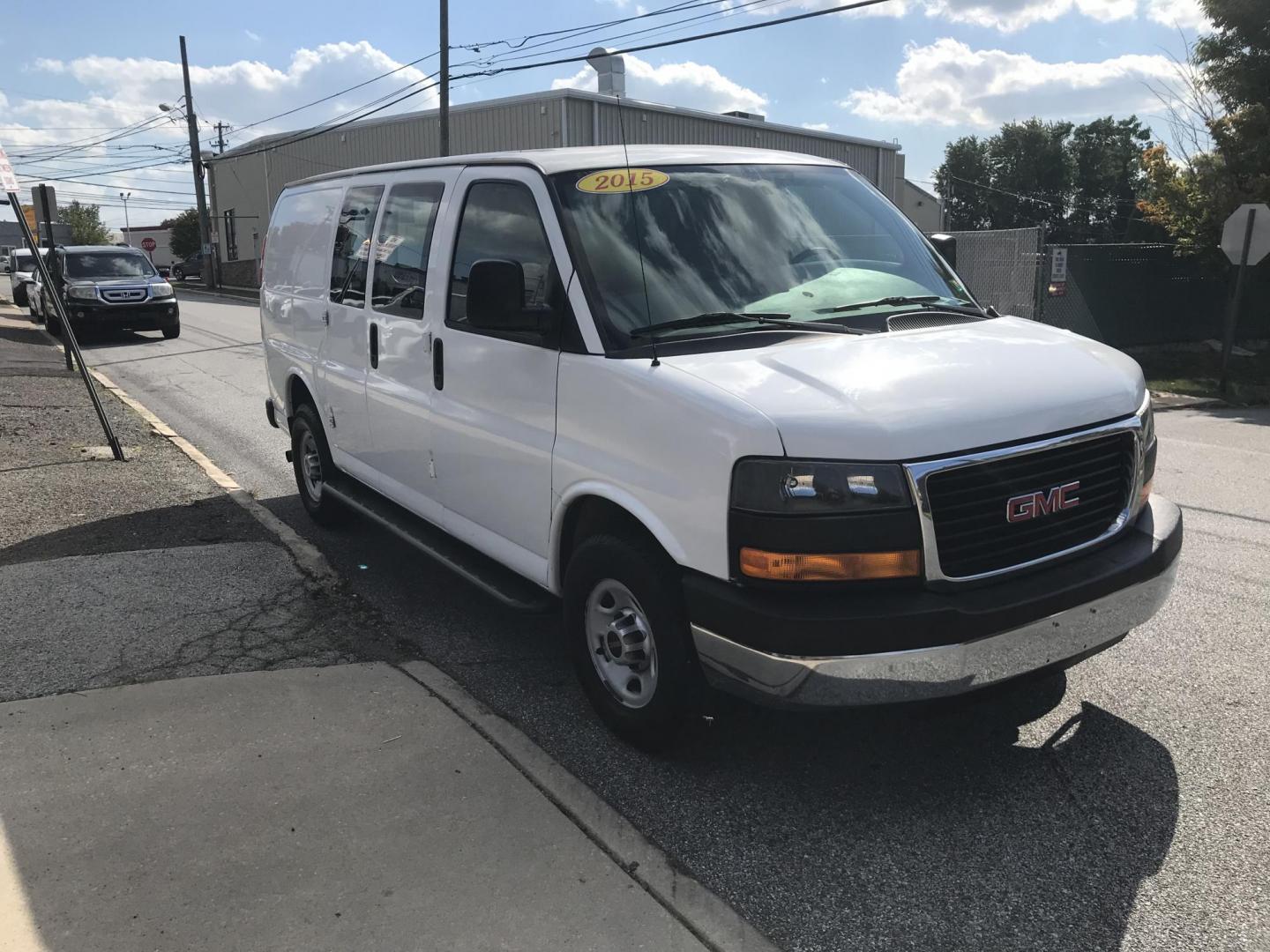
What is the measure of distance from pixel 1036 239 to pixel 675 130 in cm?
1565

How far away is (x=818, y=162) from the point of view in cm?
466

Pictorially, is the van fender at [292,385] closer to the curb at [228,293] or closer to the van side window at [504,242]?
the van side window at [504,242]

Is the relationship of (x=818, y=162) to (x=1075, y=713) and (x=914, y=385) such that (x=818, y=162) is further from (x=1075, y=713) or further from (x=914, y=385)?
(x=1075, y=713)

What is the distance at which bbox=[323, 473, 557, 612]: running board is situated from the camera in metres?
4.11

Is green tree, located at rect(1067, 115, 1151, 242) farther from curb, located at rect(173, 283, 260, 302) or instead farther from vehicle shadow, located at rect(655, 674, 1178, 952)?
vehicle shadow, located at rect(655, 674, 1178, 952)

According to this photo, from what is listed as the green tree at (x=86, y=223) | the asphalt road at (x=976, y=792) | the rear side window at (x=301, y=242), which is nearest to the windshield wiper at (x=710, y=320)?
the asphalt road at (x=976, y=792)

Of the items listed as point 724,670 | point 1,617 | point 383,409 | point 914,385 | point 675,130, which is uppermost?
point 675,130

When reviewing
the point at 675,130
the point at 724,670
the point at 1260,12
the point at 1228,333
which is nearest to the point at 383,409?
the point at 724,670

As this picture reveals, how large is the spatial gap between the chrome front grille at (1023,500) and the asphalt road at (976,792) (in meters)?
0.46

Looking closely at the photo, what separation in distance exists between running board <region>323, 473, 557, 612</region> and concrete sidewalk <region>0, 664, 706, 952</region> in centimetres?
53

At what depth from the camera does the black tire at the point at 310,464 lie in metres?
6.25

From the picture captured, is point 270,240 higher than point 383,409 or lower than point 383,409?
higher

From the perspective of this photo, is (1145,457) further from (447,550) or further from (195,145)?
(195,145)

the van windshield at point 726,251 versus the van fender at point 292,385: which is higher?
the van windshield at point 726,251
